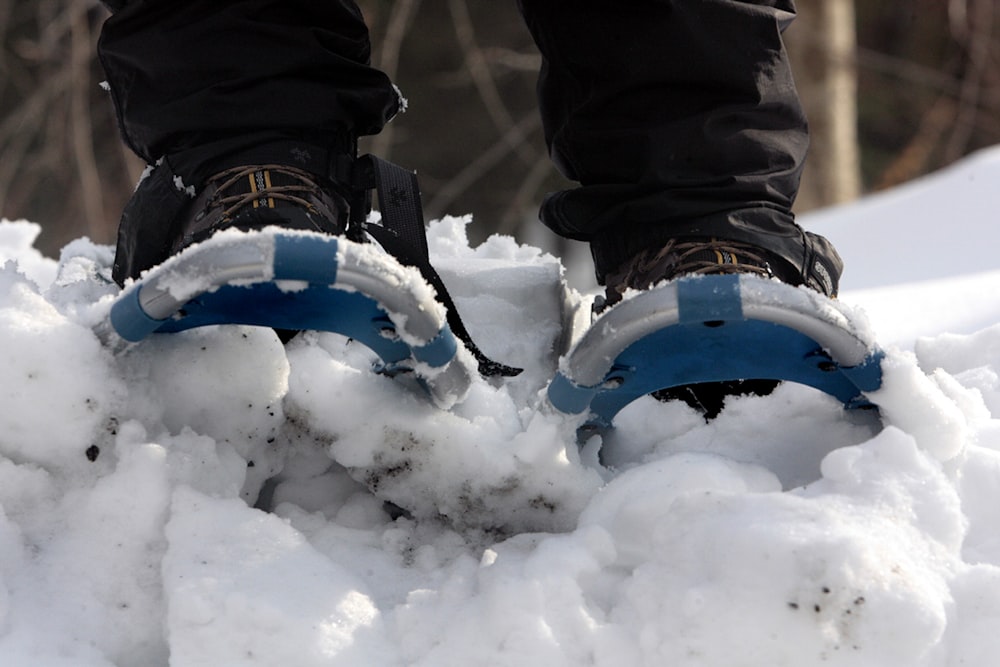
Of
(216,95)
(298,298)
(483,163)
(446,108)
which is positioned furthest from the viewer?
(446,108)

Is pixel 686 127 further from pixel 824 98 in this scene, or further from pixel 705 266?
pixel 824 98

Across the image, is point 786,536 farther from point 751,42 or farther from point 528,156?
point 528,156

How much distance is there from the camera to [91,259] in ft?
4.31

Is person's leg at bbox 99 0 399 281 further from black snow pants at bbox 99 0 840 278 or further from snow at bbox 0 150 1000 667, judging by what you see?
snow at bbox 0 150 1000 667

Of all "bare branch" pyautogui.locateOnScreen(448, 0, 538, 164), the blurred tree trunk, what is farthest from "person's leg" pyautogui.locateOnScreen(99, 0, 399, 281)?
the blurred tree trunk

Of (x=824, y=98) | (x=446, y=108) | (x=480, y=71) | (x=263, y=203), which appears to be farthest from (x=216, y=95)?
(x=446, y=108)

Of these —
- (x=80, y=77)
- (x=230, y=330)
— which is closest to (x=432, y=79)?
(x=80, y=77)

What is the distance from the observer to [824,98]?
4520 millimetres

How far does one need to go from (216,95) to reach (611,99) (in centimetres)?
44

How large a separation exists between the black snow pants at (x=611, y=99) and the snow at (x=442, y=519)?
31 centimetres

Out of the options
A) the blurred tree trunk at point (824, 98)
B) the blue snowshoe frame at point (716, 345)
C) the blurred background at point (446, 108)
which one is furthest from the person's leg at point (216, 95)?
the blurred tree trunk at point (824, 98)

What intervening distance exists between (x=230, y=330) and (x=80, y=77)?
138 inches

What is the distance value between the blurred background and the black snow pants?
8.10ft

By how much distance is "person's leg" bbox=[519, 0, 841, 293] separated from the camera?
111 cm
